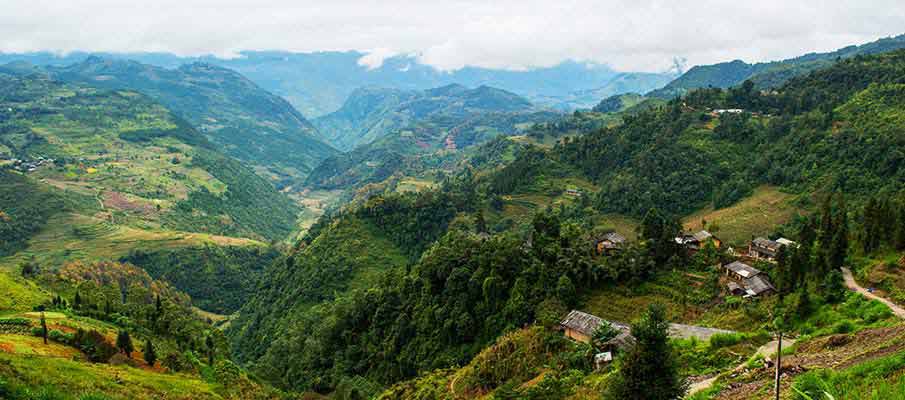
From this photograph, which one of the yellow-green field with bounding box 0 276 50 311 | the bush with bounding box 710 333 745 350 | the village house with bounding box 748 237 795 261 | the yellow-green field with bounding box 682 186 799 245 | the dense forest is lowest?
the dense forest

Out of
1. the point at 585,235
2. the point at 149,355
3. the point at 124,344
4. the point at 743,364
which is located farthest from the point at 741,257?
the point at 124,344

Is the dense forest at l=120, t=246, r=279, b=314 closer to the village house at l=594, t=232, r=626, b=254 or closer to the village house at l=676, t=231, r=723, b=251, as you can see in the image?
the village house at l=594, t=232, r=626, b=254

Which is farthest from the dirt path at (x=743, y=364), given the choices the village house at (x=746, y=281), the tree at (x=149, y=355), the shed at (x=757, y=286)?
the tree at (x=149, y=355)

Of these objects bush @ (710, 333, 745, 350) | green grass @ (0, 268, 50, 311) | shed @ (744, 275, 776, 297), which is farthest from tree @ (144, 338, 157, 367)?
shed @ (744, 275, 776, 297)

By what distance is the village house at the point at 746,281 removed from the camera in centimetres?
4450

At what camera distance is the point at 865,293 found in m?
36.3

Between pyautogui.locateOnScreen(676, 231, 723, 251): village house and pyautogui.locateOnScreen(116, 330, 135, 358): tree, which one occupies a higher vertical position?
pyautogui.locateOnScreen(676, 231, 723, 251): village house

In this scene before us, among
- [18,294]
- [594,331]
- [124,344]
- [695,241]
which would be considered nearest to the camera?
[594,331]

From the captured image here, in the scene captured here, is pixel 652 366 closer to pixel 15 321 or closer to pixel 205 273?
pixel 15 321

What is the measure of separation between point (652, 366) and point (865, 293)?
2373cm

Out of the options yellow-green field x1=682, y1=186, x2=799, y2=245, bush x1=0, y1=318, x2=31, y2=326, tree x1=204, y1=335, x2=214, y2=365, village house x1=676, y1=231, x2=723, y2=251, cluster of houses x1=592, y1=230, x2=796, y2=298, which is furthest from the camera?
yellow-green field x1=682, y1=186, x2=799, y2=245

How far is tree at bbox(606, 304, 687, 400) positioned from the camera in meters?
21.8

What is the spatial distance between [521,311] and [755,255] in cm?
2508

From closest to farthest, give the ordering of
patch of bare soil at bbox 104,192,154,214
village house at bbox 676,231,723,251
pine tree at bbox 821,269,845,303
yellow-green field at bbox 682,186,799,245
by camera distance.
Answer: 1. pine tree at bbox 821,269,845,303
2. village house at bbox 676,231,723,251
3. yellow-green field at bbox 682,186,799,245
4. patch of bare soil at bbox 104,192,154,214
